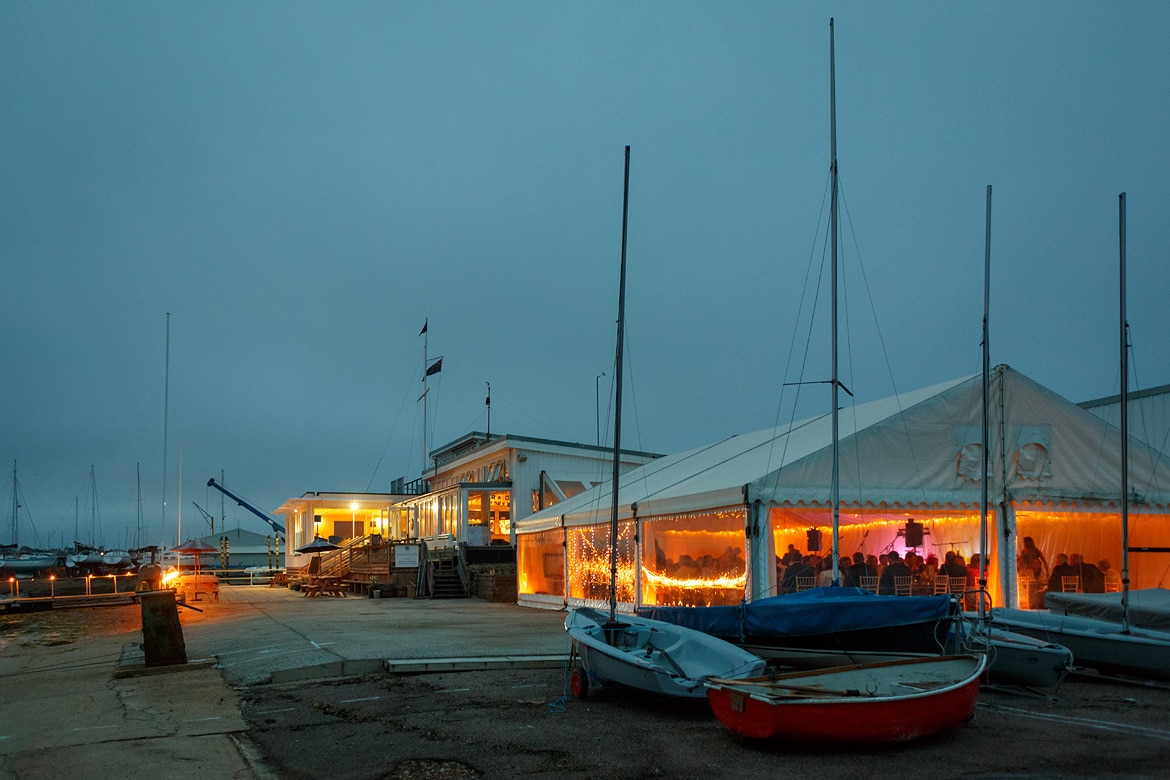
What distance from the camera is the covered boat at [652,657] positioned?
8.65 m

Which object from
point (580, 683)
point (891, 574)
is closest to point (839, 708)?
point (580, 683)

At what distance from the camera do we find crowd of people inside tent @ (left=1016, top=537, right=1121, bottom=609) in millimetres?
15852

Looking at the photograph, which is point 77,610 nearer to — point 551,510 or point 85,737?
point 551,510

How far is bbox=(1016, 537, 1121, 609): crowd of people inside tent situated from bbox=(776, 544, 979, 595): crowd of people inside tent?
0.80 m

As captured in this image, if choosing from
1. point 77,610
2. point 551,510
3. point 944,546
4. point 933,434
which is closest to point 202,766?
point 933,434

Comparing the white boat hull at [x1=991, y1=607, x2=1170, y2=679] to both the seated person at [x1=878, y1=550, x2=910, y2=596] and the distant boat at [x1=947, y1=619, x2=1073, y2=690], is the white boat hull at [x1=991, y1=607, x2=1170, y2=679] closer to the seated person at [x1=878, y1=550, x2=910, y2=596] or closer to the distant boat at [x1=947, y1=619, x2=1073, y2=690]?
the distant boat at [x1=947, y1=619, x2=1073, y2=690]

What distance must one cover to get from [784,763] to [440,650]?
7.44m

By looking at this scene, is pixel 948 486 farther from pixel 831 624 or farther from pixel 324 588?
pixel 324 588

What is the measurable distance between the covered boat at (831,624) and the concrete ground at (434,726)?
101 centimetres

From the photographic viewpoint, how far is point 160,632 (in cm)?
1242

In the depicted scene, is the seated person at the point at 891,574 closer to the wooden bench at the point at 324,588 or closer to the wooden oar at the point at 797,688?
the wooden oar at the point at 797,688

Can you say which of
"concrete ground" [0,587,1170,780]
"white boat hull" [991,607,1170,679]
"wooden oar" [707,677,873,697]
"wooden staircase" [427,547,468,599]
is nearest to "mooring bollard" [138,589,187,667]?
"concrete ground" [0,587,1170,780]

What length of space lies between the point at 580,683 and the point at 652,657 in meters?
0.94

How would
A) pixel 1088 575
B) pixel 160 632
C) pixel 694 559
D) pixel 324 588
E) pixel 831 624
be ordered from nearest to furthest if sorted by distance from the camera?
1. pixel 831 624
2. pixel 160 632
3. pixel 1088 575
4. pixel 694 559
5. pixel 324 588
